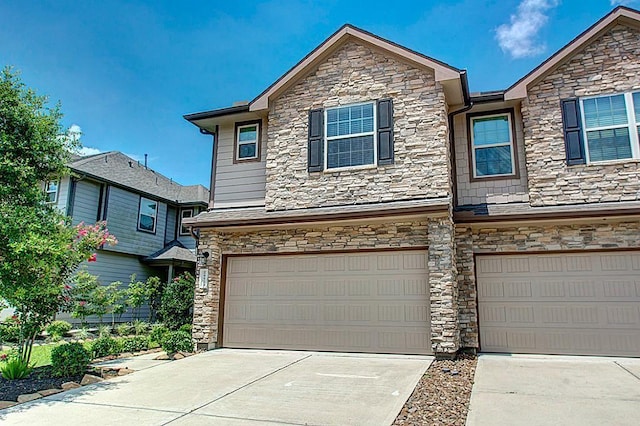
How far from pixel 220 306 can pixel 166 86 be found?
1038 centimetres

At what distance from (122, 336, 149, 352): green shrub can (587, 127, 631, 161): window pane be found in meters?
11.1

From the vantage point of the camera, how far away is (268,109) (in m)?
11.5

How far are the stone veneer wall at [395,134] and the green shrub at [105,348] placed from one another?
15.4ft

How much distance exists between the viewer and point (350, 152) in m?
10.4

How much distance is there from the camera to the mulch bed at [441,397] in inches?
199

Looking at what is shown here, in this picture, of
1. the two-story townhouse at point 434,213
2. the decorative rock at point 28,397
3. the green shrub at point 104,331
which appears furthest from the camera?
the green shrub at point 104,331

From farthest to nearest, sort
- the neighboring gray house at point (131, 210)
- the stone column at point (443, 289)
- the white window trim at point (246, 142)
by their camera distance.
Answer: the neighboring gray house at point (131, 210) < the white window trim at point (246, 142) < the stone column at point (443, 289)

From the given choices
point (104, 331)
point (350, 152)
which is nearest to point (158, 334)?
point (104, 331)

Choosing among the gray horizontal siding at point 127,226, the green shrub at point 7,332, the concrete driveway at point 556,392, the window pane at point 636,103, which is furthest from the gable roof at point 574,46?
the gray horizontal siding at point 127,226

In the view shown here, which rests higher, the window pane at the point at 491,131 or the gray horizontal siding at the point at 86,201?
the window pane at the point at 491,131

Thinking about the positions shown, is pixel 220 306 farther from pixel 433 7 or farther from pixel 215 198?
pixel 433 7

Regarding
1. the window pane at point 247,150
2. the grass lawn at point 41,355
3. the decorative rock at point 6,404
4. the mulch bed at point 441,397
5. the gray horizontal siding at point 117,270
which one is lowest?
the decorative rock at point 6,404

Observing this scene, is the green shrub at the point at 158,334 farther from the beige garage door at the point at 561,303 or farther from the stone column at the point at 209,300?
the beige garage door at the point at 561,303

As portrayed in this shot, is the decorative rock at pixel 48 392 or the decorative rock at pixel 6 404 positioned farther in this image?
the decorative rock at pixel 48 392
